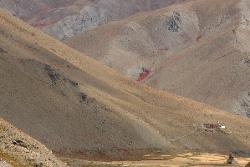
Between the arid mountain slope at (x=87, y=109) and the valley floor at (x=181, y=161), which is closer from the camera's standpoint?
the valley floor at (x=181, y=161)

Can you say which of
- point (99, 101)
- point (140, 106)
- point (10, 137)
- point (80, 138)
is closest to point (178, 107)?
point (140, 106)

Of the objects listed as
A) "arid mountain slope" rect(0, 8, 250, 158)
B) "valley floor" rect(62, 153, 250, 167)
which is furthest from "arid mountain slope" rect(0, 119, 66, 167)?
"arid mountain slope" rect(0, 8, 250, 158)

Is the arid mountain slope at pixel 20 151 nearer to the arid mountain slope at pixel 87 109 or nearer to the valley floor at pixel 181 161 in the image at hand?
the valley floor at pixel 181 161

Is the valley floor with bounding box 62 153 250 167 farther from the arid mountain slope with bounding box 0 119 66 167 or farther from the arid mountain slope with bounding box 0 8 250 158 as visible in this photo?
the arid mountain slope with bounding box 0 119 66 167

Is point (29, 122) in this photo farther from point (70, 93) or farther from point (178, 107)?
point (178, 107)

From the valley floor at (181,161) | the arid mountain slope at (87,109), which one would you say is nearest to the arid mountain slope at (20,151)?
the valley floor at (181,161)

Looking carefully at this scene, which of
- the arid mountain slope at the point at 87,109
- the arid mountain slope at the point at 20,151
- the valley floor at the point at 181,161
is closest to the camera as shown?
the arid mountain slope at the point at 20,151

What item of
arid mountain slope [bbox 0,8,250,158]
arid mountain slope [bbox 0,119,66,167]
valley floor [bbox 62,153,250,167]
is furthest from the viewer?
arid mountain slope [bbox 0,8,250,158]
